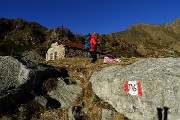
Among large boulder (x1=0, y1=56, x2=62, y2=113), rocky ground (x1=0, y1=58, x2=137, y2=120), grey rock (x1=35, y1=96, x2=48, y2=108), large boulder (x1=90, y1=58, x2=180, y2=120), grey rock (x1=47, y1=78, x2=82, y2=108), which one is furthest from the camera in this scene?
grey rock (x1=47, y1=78, x2=82, y2=108)

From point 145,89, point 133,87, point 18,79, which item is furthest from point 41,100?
→ point 145,89

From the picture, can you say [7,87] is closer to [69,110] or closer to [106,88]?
[69,110]

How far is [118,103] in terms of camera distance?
17469 millimetres

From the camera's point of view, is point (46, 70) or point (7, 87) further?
point (46, 70)

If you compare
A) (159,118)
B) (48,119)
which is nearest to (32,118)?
(48,119)

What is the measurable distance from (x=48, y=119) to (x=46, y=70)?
13.7 feet

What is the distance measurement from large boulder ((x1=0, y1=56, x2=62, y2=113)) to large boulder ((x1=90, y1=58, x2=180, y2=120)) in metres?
4.29

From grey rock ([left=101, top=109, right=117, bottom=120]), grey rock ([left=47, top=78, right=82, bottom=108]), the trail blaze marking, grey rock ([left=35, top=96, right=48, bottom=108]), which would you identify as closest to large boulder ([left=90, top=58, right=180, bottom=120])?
the trail blaze marking

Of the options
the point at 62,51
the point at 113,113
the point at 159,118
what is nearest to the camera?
the point at 159,118

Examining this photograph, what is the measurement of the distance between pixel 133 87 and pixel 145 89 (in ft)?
2.73

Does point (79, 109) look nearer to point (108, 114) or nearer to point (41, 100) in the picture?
point (108, 114)

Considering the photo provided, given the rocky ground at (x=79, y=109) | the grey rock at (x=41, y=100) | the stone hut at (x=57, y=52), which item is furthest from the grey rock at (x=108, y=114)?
the stone hut at (x=57, y=52)

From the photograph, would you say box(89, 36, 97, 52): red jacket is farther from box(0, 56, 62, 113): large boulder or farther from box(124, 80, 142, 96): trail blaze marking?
box(124, 80, 142, 96): trail blaze marking

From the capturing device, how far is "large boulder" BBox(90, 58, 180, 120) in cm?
1468
